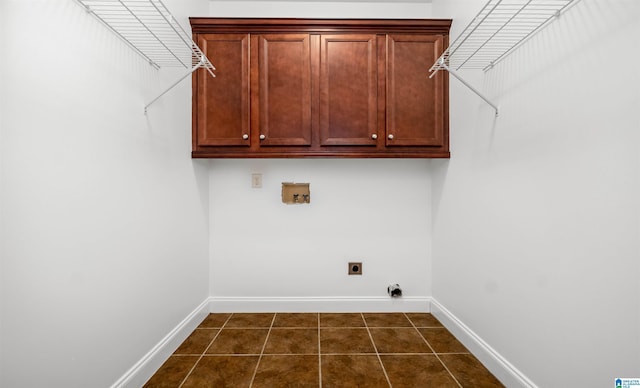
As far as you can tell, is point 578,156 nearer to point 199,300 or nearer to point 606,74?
point 606,74

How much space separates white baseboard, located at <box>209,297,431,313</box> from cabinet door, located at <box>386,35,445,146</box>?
1169 mm

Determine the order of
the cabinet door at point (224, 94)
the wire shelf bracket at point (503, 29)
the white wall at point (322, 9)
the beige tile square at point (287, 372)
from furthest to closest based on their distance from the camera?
the white wall at point (322, 9), the cabinet door at point (224, 94), the beige tile square at point (287, 372), the wire shelf bracket at point (503, 29)

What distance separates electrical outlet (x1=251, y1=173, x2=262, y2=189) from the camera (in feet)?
6.79

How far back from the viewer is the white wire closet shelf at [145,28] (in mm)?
1041

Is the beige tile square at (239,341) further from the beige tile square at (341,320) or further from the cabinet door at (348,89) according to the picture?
the cabinet door at (348,89)

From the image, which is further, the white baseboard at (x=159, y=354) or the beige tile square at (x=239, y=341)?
the beige tile square at (x=239, y=341)

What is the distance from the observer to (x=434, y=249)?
2.04 metres

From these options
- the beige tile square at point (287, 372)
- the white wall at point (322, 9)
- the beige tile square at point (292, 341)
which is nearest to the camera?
the beige tile square at point (287, 372)

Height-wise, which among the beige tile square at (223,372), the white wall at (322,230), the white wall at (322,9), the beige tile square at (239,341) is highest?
the white wall at (322,9)

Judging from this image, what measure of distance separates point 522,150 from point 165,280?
1847mm

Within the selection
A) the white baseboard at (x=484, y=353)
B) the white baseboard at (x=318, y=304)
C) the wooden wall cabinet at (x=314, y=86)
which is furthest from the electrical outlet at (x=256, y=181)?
the white baseboard at (x=484, y=353)

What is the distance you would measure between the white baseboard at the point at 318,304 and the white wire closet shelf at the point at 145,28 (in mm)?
1445

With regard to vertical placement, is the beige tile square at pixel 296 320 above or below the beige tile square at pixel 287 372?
above

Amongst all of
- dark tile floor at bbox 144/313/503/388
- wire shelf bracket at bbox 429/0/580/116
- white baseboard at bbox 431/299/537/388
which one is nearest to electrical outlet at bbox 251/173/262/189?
dark tile floor at bbox 144/313/503/388
